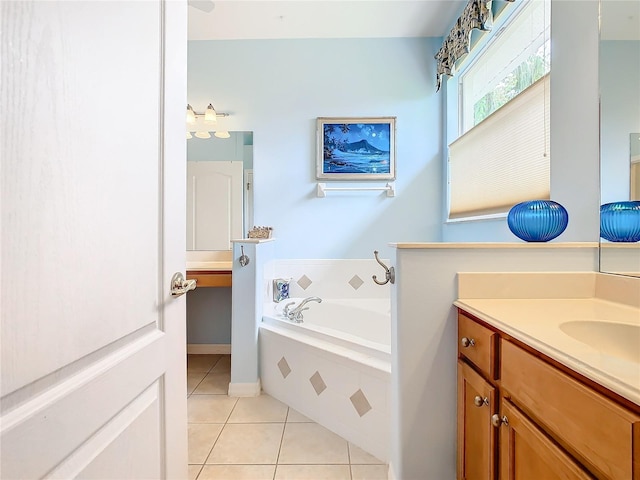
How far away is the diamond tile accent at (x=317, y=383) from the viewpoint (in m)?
1.74

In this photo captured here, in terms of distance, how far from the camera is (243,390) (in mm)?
2094

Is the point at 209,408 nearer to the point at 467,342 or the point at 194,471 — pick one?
the point at 194,471

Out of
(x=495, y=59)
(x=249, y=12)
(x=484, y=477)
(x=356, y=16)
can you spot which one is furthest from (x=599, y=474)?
(x=249, y=12)

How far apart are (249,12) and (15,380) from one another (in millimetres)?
2806

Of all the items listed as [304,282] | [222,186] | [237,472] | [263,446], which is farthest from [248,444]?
[222,186]

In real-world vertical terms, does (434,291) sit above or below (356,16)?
below

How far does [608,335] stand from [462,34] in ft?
6.87

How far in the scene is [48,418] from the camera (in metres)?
0.44

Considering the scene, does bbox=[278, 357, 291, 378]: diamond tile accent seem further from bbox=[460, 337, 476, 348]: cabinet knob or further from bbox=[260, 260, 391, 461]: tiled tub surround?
bbox=[460, 337, 476, 348]: cabinet knob

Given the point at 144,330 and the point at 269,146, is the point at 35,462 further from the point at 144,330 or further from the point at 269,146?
the point at 269,146

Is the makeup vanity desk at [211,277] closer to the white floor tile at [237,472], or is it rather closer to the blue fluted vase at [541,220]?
the white floor tile at [237,472]

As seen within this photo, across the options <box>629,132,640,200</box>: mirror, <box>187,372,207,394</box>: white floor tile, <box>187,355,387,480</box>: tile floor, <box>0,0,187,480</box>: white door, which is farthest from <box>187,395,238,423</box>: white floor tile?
<box>629,132,640,200</box>: mirror

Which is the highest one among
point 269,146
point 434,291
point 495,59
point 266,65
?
point 266,65

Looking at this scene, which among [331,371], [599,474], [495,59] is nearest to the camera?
[599,474]
